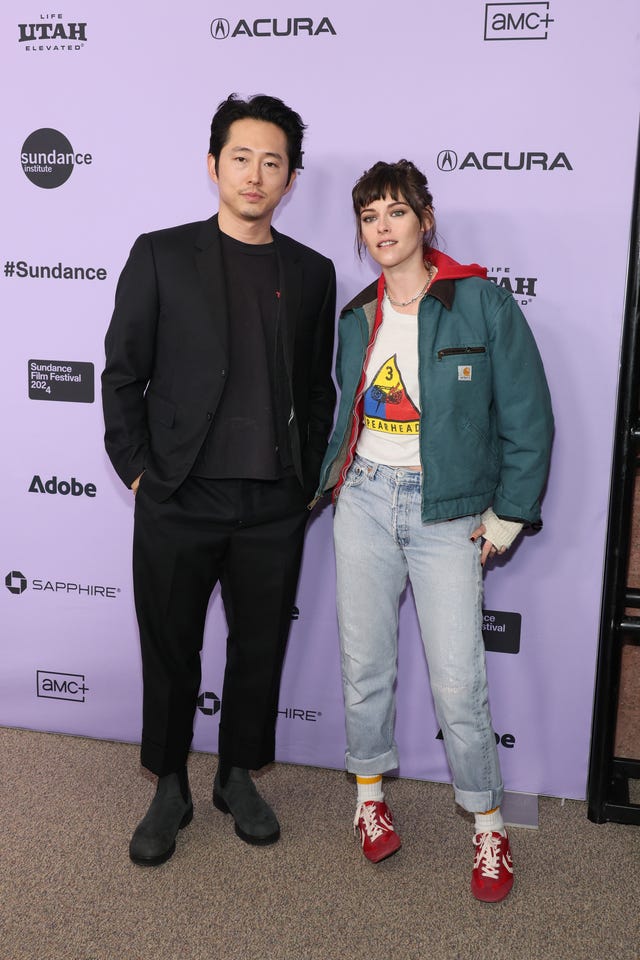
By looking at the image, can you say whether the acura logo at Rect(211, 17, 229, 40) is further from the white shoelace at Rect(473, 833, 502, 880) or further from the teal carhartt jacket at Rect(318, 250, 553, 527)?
the white shoelace at Rect(473, 833, 502, 880)

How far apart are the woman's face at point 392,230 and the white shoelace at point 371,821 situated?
140 centimetres

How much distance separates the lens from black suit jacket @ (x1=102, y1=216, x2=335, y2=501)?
206 centimetres

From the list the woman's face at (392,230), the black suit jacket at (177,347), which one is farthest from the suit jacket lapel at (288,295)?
the woman's face at (392,230)

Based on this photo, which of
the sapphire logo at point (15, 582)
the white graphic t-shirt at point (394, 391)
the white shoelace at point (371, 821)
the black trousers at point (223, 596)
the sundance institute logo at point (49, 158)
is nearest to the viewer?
the white graphic t-shirt at point (394, 391)

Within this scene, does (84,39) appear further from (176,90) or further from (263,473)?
(263,473)

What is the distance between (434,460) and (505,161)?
0.88m

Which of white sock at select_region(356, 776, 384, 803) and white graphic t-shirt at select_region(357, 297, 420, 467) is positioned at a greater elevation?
white graphic t-shirt at select_region(357, 297, 420, 467)

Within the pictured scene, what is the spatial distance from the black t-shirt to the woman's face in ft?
0.96

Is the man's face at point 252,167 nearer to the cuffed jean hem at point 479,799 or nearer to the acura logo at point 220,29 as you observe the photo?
the acura logo at point 220,29

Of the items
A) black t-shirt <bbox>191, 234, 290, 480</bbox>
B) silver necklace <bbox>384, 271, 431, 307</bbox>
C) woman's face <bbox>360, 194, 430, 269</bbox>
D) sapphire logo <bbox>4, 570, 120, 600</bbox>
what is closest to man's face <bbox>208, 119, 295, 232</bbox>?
black t-shirt <bbox>191, 234, 290, 480</bbox>

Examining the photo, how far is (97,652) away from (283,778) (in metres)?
0.73

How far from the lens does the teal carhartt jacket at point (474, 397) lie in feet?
6.46

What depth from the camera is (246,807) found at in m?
2.32

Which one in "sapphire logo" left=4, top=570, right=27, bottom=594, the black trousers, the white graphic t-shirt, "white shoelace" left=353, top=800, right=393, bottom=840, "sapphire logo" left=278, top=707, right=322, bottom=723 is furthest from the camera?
"sapphire logo" left=4, top=570, right=27, bottom=594
